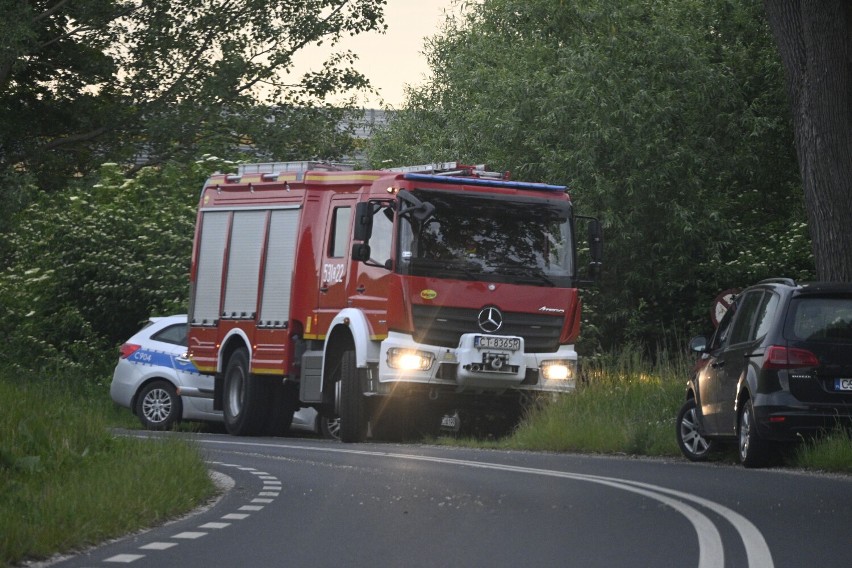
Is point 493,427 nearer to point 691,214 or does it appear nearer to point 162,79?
point 691,214

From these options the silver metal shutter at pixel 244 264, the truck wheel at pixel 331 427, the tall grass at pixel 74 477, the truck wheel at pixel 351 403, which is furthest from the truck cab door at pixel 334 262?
the tall grass at pixel 74 477

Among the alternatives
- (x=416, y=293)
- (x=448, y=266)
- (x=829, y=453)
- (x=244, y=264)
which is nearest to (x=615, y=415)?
(x=448, y=266)

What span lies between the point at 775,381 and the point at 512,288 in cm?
Result: 593

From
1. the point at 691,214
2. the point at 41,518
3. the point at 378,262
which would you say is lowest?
the point at 41,518

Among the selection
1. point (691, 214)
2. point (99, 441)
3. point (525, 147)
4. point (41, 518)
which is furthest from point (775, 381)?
point (525, 147)

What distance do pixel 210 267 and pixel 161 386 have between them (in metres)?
1.92

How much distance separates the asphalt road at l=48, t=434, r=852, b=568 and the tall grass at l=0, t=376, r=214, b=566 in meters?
0.23

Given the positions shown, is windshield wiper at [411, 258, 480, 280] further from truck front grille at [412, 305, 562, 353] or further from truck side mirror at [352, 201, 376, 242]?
truck side mirror at [352, 201, 376, 242]

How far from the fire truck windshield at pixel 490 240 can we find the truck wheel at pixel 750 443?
534 centimetres

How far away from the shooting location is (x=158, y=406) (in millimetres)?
25562

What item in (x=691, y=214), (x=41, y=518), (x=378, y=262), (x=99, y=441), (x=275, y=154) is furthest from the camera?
(x=275, y=154)

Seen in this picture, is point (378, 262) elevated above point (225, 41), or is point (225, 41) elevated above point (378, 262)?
point (225, 41)

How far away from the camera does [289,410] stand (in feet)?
80.4

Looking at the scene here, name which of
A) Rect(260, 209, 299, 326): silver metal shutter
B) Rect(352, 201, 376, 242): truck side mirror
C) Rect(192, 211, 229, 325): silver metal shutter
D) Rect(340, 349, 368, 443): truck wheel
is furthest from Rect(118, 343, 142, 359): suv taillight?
Rect(352, 201, 376, 242): truck side mirror
